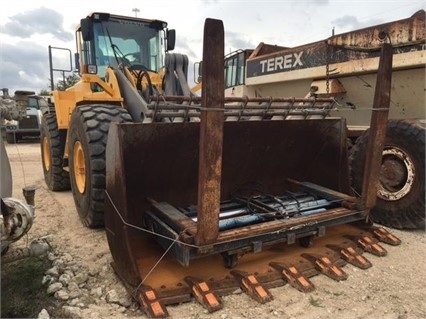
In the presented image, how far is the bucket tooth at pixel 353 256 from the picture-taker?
3268 mm

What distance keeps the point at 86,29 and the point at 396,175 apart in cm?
418

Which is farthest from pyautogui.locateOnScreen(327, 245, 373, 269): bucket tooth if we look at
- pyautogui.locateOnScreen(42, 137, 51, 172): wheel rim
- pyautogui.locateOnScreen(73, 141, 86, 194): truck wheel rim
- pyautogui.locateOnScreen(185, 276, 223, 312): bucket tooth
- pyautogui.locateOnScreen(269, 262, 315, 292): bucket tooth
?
pyautogui.locateOnScreen(42, 137, 51, 172): wheel rim

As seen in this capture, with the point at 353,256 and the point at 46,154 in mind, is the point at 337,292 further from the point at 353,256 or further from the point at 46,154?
the point at 46,154

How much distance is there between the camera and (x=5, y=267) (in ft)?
10.3

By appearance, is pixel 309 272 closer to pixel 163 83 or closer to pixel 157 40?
pixel 163 83

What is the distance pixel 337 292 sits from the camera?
285 cm

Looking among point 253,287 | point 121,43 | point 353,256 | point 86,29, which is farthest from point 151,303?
point 121,43

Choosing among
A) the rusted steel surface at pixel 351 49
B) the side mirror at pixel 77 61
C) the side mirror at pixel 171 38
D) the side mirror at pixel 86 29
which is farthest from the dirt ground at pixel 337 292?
the side mirror at pixel 171 38

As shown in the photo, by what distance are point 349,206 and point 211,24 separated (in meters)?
2.08

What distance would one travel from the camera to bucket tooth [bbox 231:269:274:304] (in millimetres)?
2707

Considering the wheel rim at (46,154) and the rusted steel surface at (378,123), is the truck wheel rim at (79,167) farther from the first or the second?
the rusted steel surface at (378,123)

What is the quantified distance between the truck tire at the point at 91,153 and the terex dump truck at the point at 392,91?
7.78ft

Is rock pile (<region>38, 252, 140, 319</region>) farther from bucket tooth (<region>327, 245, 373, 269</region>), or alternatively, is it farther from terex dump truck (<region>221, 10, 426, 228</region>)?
terex dump truck (<region>221, 10, 426, 228</region>)

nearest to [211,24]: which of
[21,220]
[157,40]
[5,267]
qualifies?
[21,220]
